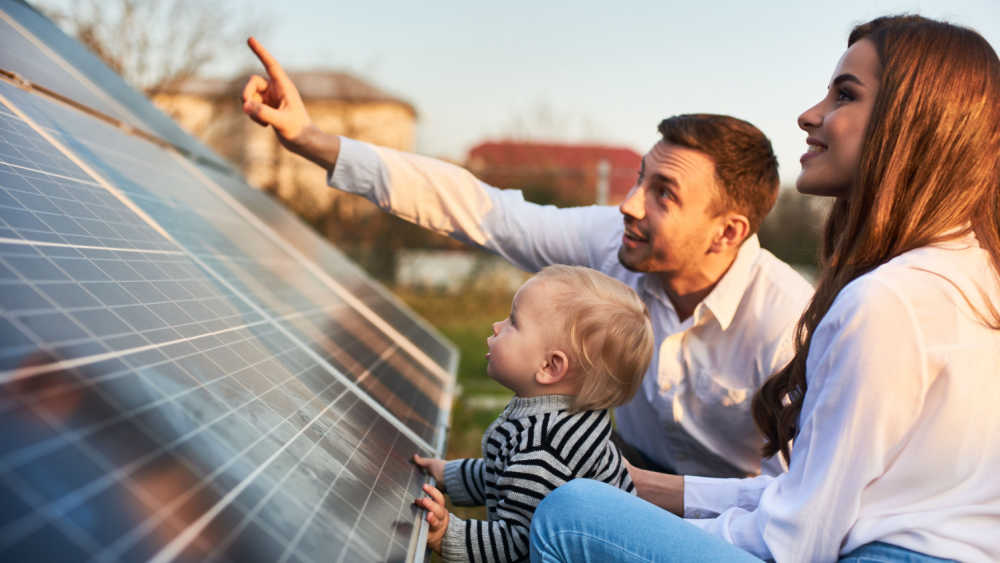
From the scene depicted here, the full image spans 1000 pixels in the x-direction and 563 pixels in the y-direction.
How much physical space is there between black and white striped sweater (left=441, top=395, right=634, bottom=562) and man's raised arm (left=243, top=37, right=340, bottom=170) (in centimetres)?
144

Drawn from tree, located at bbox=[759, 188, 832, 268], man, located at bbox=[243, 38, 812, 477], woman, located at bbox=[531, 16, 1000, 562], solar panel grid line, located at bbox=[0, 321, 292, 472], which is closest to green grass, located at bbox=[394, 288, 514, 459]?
man, located at bbox=[243, 38, 812, 477]

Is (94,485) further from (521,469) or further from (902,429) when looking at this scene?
(902,429)

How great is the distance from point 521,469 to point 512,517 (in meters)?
0.12

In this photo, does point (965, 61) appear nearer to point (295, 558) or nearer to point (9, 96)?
point (295, 558)

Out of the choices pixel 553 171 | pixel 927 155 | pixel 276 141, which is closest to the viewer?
pixel 927 155

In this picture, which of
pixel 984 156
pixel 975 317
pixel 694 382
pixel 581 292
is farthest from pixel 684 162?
pixel 975 317

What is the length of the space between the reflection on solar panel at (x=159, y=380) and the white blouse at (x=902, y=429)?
866mm

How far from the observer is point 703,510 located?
8.18 ft

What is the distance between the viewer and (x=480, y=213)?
12.1 feet

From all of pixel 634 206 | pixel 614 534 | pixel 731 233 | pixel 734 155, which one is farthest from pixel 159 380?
pixel 734 155

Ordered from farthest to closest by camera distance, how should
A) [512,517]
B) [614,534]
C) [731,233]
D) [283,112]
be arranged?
[731,233] → [283,112] → [512,517] → [614,534]

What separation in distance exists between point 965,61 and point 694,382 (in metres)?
1.64

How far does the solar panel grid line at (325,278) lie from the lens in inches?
141

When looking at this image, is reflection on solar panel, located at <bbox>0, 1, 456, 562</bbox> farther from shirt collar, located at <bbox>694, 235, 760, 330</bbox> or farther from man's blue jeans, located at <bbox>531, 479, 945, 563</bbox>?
shirt collar, located at <bbox>694, 235, 760, 330</bbox>
